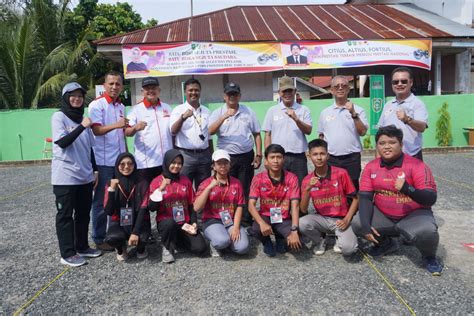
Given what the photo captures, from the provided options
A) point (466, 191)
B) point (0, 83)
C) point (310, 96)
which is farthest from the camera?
point (310, 96)

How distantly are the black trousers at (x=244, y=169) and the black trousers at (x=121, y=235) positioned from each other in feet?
3.74

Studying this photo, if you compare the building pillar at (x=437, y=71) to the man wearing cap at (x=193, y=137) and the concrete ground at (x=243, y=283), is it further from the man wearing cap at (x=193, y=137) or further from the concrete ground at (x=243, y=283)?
the man wearing cap at (x=193, y=137)

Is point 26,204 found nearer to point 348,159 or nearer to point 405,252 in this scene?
point 348,159

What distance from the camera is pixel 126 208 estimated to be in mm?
3463

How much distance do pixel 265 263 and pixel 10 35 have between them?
13.3 m

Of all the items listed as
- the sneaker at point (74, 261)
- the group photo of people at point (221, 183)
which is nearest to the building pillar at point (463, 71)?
the group photo of people at point (221, 183)

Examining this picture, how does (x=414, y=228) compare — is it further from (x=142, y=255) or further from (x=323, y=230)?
(x=142, y=255)

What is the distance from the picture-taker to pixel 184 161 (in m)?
3.90

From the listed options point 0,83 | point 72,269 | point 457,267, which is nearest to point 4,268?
point 72,269

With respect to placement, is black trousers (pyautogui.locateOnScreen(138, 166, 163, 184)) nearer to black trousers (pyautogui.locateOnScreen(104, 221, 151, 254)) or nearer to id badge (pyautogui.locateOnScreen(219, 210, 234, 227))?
black trousers (pyautogui.locateOnScreen(104, 221, 151, 254))

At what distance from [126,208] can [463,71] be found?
13.6m

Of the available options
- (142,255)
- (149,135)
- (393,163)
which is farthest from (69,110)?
(393,163)

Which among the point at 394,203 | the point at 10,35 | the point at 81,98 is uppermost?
the point at 10,35

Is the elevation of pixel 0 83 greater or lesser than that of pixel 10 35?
lesser
